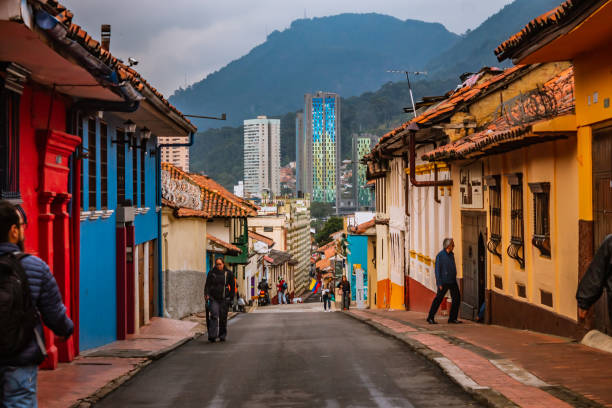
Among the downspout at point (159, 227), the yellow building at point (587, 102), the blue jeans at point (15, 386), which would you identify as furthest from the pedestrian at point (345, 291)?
the blue jeans at point (15, 386)

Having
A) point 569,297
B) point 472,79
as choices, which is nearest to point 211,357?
point 569,297

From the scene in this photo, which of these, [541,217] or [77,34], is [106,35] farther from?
[541,217]

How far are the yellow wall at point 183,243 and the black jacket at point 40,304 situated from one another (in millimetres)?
16831

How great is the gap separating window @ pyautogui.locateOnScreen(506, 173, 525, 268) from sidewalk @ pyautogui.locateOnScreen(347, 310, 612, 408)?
1.40 meters

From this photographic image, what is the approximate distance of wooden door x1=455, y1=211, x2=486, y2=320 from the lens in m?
16.2

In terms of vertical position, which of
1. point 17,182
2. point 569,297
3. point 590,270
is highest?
point 17,182

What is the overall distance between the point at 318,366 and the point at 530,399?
346 cm

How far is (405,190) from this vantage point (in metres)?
24.8

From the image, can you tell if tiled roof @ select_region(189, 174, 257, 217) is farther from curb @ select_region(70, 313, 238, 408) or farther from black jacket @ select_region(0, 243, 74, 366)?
black jacket @ select_region(0, 243, 74, 366)

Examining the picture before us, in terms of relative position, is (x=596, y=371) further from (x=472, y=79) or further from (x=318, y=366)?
(x=472, y=79)

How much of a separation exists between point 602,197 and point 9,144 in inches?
286

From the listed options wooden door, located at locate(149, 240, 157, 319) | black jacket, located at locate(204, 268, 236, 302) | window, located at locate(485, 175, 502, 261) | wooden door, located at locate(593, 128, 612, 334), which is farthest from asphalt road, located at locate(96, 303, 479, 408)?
wooden door, located at locate(149, 240, 157, 319)

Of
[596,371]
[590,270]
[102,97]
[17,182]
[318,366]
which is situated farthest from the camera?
[102,97]

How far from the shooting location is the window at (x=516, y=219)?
43.5 feet
